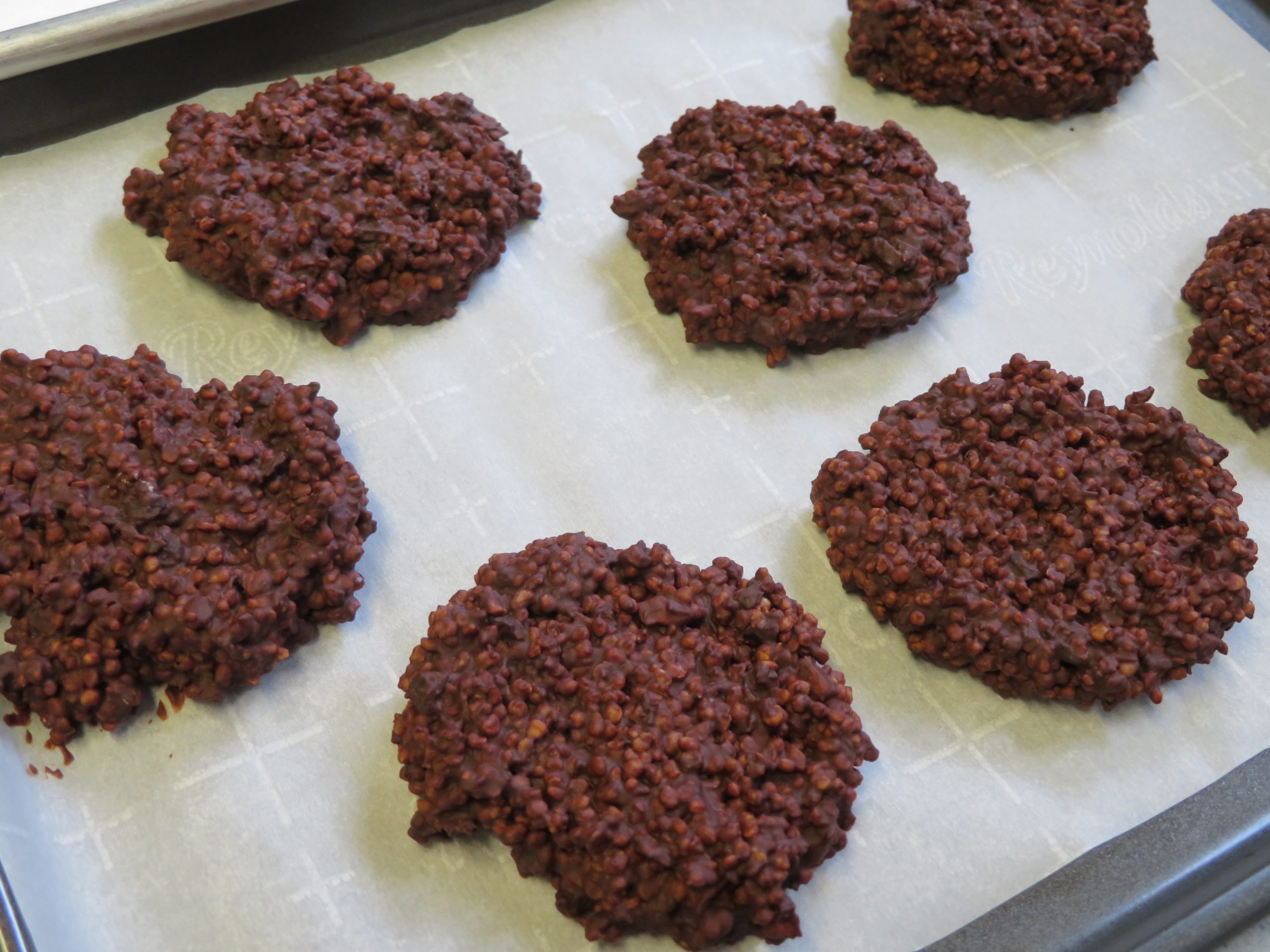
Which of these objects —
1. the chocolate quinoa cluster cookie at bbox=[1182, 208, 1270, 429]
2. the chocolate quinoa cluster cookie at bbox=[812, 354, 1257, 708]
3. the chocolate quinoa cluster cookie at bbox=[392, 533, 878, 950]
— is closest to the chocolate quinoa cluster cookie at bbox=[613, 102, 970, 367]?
the chocolate quinoa cluster cookie at bbox=[812, 354, 1257, 708]

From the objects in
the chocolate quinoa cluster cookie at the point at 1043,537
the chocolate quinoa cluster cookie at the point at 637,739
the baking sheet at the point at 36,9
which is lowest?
the chocolate quinoa cluster cookie at the point at 637,739

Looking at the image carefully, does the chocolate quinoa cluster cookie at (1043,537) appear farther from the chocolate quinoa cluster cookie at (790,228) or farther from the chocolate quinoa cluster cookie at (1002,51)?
the chocolate quinoa cluster cookie at (1002,51)

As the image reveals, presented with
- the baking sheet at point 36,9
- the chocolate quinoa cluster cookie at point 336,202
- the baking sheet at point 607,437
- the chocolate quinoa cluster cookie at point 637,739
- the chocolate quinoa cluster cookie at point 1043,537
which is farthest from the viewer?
the baking sheet at point 36,9

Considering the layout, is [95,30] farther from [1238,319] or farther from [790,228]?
[1238,319]

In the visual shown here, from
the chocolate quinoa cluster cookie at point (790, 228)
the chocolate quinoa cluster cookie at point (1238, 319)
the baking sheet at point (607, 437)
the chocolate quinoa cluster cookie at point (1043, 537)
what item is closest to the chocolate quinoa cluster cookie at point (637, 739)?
the baking sheet at point (607, 437)

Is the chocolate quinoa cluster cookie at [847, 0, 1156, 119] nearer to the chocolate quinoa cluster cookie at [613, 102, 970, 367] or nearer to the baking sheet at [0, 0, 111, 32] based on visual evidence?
the chocolate quinoa cluster cookie at [613, 102, 970, 367]

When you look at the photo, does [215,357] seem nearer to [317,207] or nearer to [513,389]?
[317,207]
